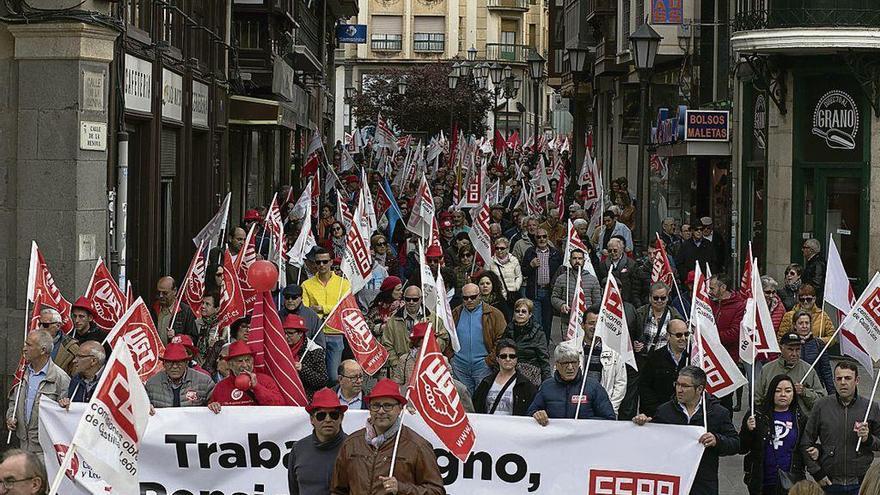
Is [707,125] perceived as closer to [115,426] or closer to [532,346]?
[532,346]

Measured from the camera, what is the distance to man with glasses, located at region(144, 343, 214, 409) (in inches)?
412

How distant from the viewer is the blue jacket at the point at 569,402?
10484mm

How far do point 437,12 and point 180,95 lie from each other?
77.8 meters

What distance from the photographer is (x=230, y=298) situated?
13.7 meters

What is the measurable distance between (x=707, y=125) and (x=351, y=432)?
17.6 m

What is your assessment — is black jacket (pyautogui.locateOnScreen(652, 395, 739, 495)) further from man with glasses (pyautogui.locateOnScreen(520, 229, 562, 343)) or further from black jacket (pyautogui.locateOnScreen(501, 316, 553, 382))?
man with glasses (pyautogui.locateOnScreen(520, 229, 562, 343))

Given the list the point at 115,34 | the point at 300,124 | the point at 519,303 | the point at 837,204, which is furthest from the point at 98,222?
the point at 300,124

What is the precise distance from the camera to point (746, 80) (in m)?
25.0

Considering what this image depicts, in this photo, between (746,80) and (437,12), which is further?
(437,12)

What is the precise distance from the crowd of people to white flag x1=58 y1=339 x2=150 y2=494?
0.76 metres

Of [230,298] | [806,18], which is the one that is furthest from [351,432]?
[806,18]

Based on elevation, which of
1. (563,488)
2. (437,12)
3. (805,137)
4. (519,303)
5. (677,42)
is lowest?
(563,488)

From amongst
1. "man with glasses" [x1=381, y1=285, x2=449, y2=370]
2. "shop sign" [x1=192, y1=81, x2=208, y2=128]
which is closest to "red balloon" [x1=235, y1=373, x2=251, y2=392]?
"man with glasses" [x1=381, y1=285, x2=449, y2=370]

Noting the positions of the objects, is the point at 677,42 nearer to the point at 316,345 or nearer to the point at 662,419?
the point at 316,345
